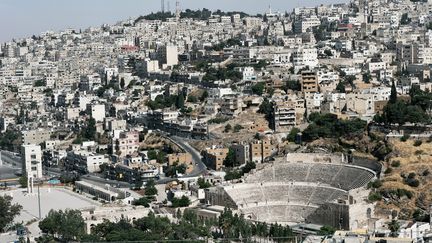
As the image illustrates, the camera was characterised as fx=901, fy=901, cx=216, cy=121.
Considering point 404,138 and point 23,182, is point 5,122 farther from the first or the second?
point 404,138

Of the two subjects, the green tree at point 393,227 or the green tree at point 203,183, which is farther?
the green tree at point 203,183

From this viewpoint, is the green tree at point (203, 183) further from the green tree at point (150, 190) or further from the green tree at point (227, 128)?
the green tree at point (227, 128)

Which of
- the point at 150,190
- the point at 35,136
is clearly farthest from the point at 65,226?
the point at 35,136

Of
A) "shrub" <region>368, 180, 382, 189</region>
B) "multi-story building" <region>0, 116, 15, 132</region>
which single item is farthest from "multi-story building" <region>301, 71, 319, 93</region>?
"multi-story building" <region>0, 116, 15, 132</region>

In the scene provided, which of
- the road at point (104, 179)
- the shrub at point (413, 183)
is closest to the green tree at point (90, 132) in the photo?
the road at point (104, 179)

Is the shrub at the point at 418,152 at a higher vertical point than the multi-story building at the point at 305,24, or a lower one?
lower

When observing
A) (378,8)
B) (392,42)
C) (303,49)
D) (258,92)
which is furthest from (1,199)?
(378,8)
